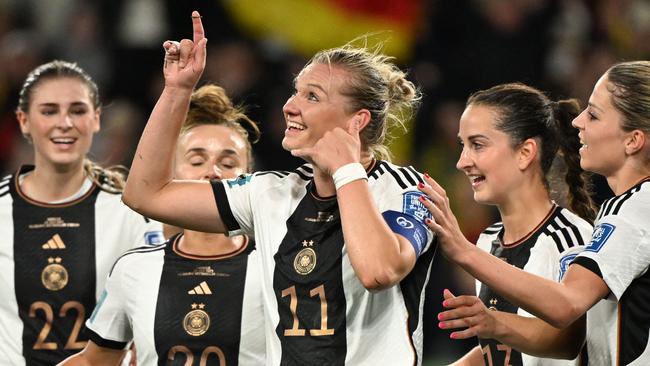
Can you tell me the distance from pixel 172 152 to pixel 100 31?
19.0ft

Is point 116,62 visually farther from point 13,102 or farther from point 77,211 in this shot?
point 77,211

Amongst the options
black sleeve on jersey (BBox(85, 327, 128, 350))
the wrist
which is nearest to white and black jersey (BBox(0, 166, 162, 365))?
black sleeve on jersey (BBox(85, 327, 128, 350))

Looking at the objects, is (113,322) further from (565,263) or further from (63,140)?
(565,263)

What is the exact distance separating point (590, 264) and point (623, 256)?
111 millimetres

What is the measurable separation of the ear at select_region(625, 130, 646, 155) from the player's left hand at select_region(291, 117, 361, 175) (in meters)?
0.95

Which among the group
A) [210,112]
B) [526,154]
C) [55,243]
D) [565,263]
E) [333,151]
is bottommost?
[565,263]

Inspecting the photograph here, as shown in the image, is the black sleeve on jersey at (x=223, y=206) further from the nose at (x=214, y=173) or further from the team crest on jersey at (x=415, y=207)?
the nose at (x=214, y=173)

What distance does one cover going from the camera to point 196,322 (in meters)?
4.71

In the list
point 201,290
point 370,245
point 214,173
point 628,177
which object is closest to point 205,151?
point 214,173

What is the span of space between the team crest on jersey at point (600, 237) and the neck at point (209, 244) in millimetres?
1574

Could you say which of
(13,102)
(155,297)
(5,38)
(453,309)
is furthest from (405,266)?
(5,38)

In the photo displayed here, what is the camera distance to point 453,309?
383cm

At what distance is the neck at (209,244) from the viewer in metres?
4.90

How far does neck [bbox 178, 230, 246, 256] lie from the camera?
490 cm
